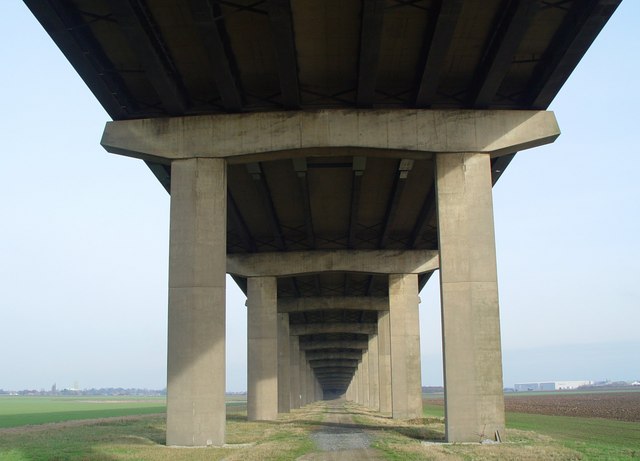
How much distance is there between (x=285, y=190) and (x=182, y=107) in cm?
1096

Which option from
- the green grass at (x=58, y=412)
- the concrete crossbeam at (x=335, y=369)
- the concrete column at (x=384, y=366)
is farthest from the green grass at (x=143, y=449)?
the concrete crossbeam at (x=335, y=369)

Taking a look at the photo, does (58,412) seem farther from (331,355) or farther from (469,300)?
(469,300)

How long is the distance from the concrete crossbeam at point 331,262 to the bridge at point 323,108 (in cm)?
1483

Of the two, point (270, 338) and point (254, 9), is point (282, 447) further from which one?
point (270, 338)

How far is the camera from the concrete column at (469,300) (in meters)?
23.8

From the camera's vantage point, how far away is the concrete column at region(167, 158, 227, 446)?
23.7 metres

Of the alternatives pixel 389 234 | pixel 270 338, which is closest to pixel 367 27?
pixel 389 234

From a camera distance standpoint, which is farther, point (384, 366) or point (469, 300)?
point (384, 366)

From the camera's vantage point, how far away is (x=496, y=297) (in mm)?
24406

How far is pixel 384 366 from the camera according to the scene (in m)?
60.8

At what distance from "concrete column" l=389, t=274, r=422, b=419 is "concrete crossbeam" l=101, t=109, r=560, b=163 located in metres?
24.3

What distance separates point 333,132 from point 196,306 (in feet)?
26.3

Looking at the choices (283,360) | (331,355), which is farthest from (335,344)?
(283,360)

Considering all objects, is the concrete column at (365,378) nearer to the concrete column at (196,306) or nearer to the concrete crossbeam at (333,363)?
the concrete crossbeam at (333,363)
